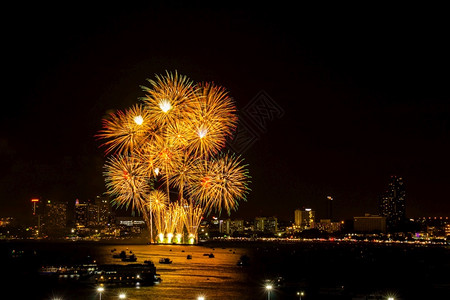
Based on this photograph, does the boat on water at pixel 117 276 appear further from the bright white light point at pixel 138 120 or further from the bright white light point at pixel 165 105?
the bright white light point at pixel 165 105

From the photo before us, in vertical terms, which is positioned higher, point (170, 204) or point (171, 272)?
point (170, 204)

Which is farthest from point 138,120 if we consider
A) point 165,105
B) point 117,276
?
point 117,276

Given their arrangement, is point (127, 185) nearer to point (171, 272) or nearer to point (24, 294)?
point (24, 294)

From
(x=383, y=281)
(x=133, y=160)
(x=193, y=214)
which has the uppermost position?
(x=133, y=160)

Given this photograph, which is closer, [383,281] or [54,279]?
[54,279]

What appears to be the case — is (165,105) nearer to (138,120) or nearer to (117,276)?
(138,120)

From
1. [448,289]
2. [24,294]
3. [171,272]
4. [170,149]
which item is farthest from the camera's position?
[171,272]

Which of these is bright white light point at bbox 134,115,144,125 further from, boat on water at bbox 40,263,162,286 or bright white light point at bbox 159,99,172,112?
boat on water at bbox 40,263,162,286

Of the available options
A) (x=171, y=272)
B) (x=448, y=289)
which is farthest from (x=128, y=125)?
(x=448, y=289)
